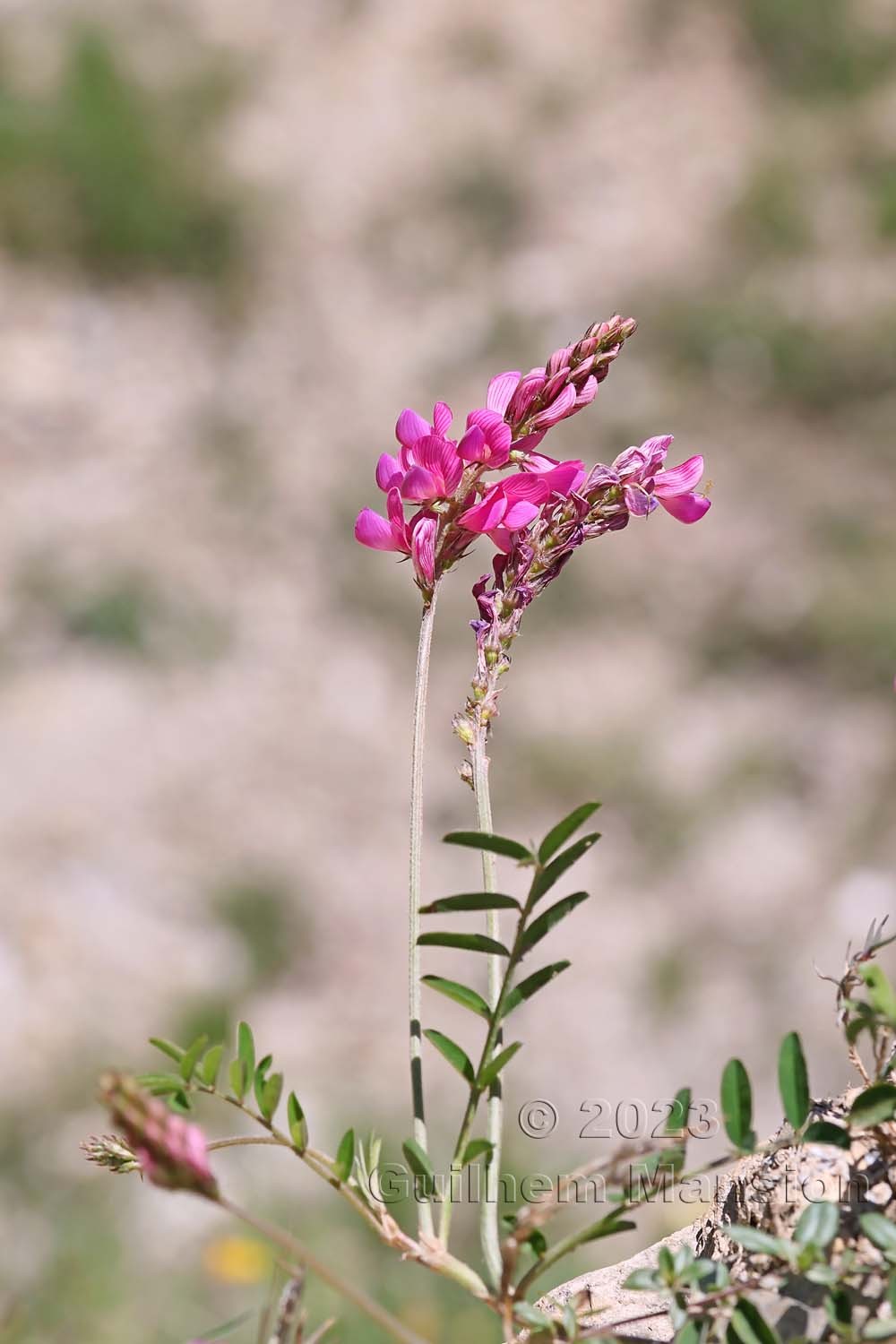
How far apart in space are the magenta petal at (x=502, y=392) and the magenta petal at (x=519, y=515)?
0.09 metres

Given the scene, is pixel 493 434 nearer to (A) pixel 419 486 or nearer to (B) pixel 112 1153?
(A) pixel 419 486

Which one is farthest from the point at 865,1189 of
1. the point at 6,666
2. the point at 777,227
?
the point at 777,227

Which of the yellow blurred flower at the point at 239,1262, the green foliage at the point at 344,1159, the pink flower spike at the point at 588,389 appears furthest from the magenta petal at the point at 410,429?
the yellow blurred flower at the point at 239,1262

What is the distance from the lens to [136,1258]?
8.18ft

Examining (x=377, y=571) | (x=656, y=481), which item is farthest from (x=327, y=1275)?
(x=377, y=571)

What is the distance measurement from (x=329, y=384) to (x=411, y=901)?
3818mm

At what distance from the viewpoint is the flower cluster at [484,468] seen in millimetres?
870

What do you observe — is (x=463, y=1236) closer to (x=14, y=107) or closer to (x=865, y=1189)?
(x=865, y=1189)

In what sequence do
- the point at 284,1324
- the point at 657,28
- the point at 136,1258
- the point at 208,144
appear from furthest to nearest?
the point at 657,28 → the point at 208,144 → the point at 136,1258 → the point at 284,1324

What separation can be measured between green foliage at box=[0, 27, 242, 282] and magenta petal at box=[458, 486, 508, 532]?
4.03 m

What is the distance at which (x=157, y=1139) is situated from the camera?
0.58 metres

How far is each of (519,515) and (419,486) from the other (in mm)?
66

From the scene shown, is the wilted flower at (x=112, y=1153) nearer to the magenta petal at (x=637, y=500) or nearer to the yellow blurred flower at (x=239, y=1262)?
the magenta petal at (x=637, y=500)

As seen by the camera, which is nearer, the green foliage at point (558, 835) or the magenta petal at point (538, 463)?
the green foliage at point (558, 835)
